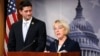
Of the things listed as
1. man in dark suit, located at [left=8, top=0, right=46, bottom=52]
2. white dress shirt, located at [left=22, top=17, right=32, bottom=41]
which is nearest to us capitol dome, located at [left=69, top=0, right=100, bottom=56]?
man in dark suit, located at [left=8, top=0, right=46, bottom=52]

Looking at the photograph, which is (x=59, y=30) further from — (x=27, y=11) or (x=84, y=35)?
(x=84, y=35)

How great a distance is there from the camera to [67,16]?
185 inches

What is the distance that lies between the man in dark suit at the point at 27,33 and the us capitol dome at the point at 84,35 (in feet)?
3.24

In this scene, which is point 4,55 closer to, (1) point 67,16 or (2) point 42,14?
(2) point 42,14

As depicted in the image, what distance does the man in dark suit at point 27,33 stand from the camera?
3.69 m

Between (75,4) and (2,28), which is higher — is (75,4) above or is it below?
above

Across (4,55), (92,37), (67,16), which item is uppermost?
(67,16)

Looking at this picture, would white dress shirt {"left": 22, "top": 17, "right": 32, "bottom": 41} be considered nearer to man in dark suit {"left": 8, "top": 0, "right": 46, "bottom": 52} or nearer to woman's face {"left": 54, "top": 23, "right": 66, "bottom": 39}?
man in dark suit {"left": 8, "top": 0, "right": 46, "bottom": 52}

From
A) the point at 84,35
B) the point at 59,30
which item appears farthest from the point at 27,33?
the point at 84,35

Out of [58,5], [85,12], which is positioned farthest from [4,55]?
[85,12]

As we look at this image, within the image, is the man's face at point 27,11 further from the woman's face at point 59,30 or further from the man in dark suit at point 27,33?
the woman's face at point 59,30

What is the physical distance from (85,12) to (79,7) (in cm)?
13

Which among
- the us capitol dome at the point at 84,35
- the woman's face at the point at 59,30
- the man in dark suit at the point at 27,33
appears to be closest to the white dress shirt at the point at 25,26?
the man in dark suit at the point at 27,33

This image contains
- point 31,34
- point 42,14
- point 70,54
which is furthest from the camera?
point 42,14
